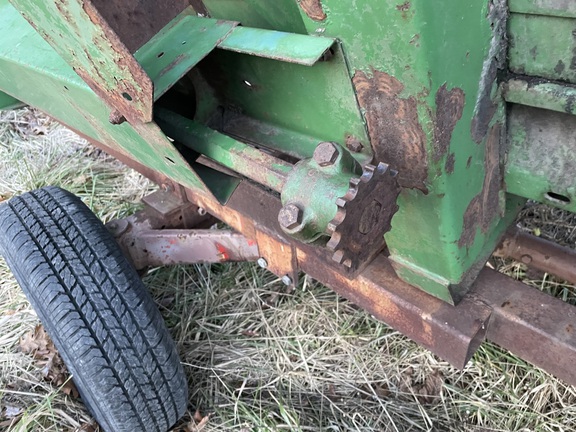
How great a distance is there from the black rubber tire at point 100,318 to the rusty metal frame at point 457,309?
553mm

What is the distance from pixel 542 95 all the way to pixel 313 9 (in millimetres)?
501

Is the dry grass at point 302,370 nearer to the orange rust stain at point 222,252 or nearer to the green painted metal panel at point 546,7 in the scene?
the orange rust stain at point 222,252

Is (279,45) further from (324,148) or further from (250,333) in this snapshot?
(250,333)

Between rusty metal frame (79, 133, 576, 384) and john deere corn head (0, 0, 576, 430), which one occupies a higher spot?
john deere corn head (0, 0, 576, 430)

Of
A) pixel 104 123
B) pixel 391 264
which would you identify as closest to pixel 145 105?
pixel 104 123

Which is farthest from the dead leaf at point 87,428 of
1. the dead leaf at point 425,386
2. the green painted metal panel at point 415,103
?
the green painted metal panel at point 415,103

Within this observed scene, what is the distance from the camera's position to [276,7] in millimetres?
1271

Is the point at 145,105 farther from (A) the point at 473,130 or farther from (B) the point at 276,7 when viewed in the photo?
(A) the point at 473,130

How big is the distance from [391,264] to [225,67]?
752 mm

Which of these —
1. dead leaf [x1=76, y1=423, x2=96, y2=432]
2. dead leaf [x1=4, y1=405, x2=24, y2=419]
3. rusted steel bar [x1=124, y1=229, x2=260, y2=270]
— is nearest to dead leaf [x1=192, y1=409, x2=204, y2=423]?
dead leaf [x1=76, y1=423, x2=96, y2=432]

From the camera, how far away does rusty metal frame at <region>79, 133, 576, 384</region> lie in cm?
141

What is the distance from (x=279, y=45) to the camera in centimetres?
116

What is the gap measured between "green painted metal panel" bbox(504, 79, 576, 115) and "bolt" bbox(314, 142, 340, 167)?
1.33ft

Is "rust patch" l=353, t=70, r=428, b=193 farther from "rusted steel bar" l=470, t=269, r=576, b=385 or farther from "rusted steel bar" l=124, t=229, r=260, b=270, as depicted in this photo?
"rusted steel bar" l=124, t=229, r=260, b=270
